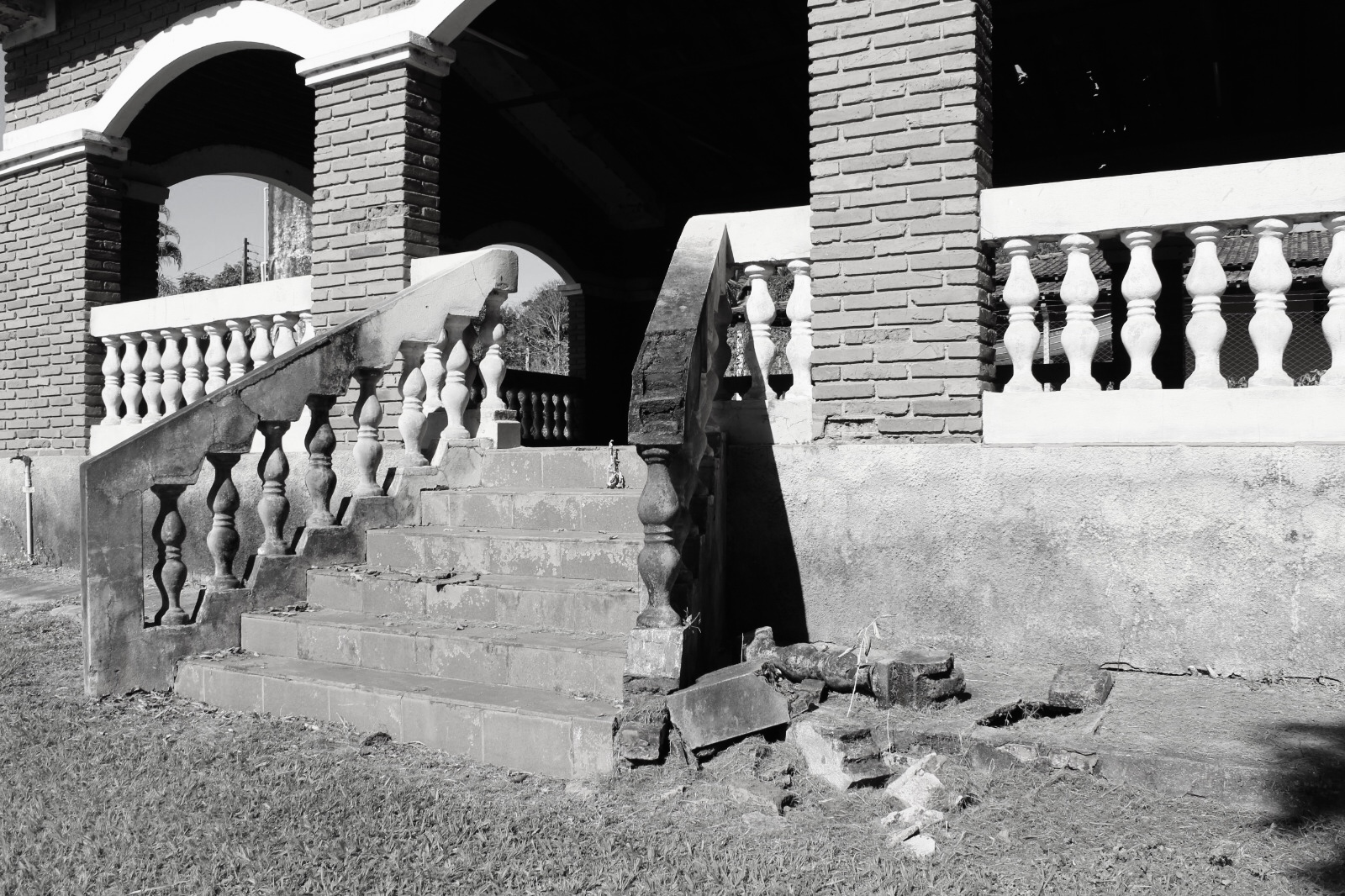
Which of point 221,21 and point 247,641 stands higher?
point 221,21

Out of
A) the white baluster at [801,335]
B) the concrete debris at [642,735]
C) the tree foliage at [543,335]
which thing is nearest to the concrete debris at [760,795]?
the concrete debris at [642,735]

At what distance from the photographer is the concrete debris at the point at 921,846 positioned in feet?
9.96

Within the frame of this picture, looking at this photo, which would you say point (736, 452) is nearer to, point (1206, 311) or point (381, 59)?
point (1206, 311)

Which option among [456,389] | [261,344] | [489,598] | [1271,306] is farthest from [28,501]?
[1271,306]

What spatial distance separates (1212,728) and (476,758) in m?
2.70

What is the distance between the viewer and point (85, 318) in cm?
870

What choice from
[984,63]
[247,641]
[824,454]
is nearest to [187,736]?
[247,641]

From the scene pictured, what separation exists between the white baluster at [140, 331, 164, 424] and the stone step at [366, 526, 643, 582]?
3.63 m

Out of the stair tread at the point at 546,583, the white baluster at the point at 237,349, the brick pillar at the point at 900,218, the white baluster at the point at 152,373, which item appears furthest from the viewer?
the white baluster at the point at 152,373

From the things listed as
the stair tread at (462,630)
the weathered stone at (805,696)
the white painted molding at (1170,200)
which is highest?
the white painted molding at (1170,200)

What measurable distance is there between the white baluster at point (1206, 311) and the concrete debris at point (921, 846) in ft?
8.42

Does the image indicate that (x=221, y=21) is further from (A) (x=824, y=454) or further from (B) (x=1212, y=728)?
(B) (x=1212, y=728)

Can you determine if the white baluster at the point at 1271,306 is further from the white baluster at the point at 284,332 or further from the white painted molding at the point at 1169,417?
the white baluster at the point at 284,332

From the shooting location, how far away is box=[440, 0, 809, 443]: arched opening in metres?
9.94
